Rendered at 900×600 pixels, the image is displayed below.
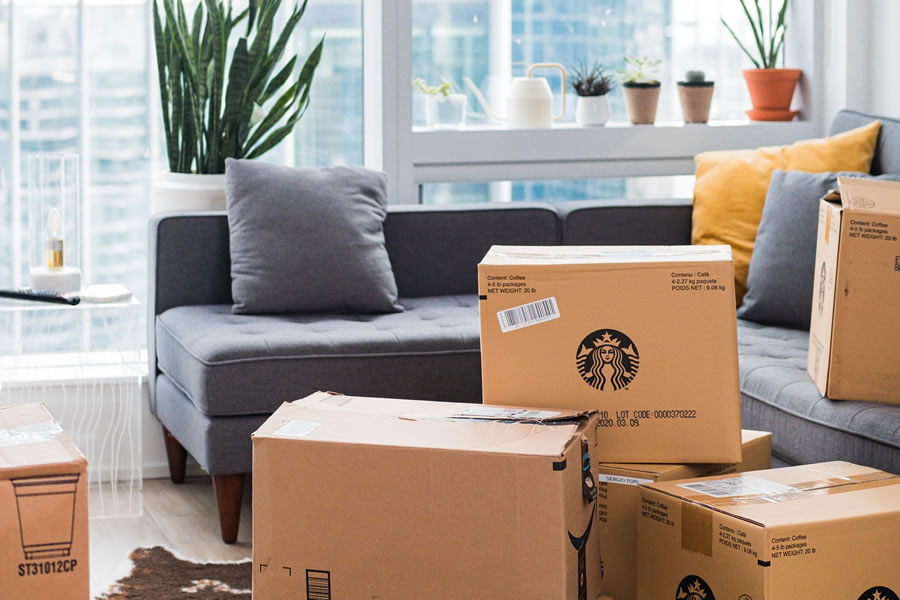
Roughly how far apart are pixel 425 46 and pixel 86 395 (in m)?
1.70

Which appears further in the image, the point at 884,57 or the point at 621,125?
the point at 621,125

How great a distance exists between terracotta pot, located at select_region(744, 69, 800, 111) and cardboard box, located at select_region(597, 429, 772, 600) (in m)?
2.52

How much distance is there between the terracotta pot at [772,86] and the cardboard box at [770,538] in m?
2.56

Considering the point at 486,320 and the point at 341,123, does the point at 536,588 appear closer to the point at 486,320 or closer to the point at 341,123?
the point at 486,320

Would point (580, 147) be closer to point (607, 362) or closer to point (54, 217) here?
point (54, 217)

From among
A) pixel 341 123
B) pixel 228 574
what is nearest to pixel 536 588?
pixel 228 574

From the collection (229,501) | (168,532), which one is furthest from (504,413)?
(168,532)

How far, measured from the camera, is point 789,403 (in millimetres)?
2365

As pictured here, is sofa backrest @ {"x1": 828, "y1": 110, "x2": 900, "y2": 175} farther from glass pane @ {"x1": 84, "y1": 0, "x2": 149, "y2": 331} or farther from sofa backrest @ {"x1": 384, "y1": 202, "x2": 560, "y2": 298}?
glass pane @ {"x1": 84, "y1": 0, "x2": 149, "y2": 331}

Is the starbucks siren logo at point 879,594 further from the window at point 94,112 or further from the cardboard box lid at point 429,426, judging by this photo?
the window at point 94,112

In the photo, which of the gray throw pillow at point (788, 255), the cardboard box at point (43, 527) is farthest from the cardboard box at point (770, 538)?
the gray throw pillow at point (788, 255)

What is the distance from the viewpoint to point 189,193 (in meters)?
3.45

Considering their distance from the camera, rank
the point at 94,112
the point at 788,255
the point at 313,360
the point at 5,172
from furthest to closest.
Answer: the point at 94,112
the point at 5,172
the point at 788,255
the point at 313,360

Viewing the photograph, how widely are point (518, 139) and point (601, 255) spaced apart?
6.78ft
